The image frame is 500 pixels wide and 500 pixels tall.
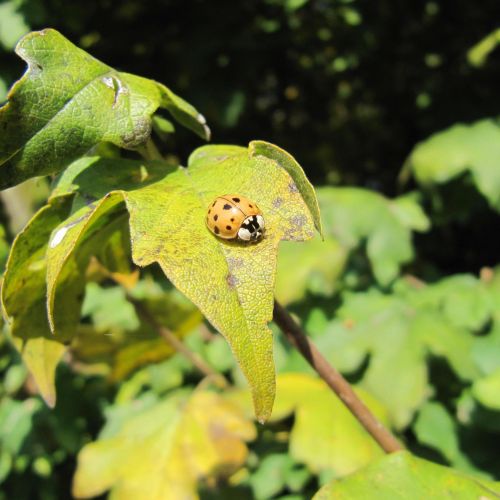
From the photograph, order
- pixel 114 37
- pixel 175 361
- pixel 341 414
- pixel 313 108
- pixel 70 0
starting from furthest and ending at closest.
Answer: pixel 313 108 < pixel 114 37 < pixel 70 0 < pixel 175 361 < pixel 341 414

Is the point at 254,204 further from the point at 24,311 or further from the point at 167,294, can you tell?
the point at 167,294

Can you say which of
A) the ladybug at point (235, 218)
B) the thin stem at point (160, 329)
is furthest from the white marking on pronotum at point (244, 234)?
the thin stem at point (160, 329)

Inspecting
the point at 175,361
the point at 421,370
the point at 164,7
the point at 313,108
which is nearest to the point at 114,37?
the point at 164,7

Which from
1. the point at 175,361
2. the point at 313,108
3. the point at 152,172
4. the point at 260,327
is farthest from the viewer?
the point at 313,108

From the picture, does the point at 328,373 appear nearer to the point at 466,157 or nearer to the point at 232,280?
the point at 232,280

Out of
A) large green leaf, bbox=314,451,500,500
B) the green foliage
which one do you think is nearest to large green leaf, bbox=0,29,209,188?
the green foliage

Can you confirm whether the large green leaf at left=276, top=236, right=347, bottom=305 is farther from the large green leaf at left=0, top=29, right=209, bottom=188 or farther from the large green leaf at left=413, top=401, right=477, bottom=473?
the large green leaf at left=0, top=29, right=209, bottom=188

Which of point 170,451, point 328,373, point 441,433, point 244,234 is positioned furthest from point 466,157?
point 244,234
